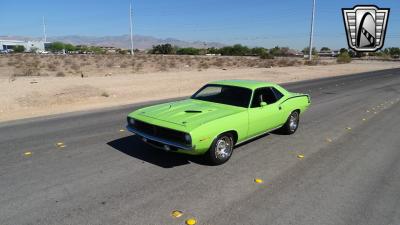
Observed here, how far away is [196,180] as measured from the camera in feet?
16.9

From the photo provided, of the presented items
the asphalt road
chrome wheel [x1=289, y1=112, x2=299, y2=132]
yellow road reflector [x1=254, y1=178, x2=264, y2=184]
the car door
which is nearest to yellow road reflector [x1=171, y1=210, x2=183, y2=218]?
the asphalt road

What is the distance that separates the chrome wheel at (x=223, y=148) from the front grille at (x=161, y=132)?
711 millimetres

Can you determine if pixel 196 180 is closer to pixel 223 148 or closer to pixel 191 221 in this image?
pixel 223 148

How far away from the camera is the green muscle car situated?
536 cm

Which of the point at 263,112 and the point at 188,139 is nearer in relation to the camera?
the point at 188,139

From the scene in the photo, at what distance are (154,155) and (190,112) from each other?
3.54 feet

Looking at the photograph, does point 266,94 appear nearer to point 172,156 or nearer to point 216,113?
point 216,113

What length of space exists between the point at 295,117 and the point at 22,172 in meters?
5.91

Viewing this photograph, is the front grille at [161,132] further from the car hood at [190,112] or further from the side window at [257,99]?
the side window at [257,99]

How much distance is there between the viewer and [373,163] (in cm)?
616

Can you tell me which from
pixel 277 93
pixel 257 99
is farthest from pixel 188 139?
pixel 277 93

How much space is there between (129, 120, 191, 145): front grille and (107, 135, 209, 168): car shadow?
1.71 feet

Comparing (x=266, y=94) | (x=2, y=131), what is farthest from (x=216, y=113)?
(x=2, y=131)

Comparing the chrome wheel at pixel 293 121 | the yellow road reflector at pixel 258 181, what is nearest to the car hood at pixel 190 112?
the yellow road reflector at pixel 258 181
